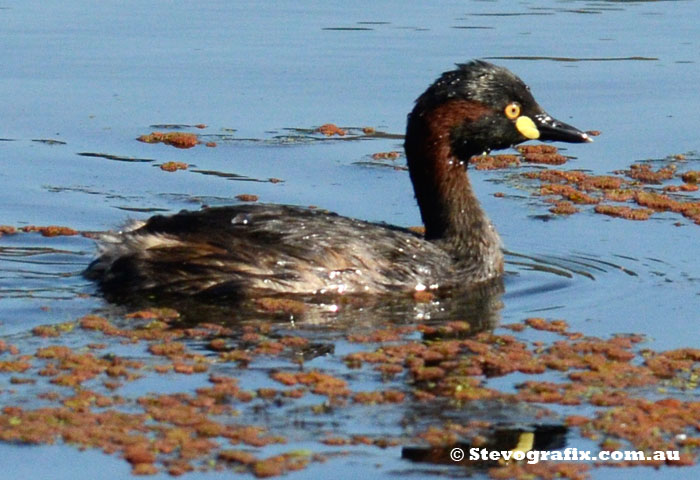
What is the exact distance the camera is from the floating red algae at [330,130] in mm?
13758

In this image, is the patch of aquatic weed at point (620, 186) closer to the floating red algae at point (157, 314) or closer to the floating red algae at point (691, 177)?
the floating red algae at point (691, 177)

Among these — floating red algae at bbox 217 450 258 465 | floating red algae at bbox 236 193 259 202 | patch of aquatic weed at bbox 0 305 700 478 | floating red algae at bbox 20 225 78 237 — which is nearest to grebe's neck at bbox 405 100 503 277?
patch of aquatic weed at bbox 0 305 700 478

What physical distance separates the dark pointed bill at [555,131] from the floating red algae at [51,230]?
10.9ft

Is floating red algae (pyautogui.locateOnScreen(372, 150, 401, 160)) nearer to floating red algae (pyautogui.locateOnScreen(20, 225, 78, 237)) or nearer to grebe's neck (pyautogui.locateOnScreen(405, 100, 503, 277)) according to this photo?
grebe's neck (pyautogui.locateOnScreen(405, 100, 503, 277))

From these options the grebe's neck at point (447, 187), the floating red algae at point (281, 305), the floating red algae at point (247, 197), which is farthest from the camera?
the floating red algae at point (247, 197)

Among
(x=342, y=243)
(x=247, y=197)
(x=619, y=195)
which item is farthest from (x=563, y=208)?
(x=342, y=243)

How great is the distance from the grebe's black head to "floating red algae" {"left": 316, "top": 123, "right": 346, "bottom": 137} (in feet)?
10.7

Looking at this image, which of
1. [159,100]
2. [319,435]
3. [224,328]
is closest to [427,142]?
[224,328]

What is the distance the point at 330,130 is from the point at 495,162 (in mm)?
1529

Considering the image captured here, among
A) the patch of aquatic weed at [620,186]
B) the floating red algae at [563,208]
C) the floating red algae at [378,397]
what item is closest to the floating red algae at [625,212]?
the patch of aquatic weed at [620,186]

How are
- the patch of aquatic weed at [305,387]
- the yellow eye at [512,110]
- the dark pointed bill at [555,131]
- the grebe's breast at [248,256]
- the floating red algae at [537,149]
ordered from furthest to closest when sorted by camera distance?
the floating red algae at [537,149] < the dark pointed bill at [555,131] < the yellow eye at [512,110] < the grebe's breast at [248,256] < the patch of aquatic weed at [305,387]

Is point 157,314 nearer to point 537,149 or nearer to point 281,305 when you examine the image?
point 281,305

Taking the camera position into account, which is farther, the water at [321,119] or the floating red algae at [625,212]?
the floating red algae at [625,212]

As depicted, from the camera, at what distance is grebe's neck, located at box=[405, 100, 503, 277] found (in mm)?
10258
